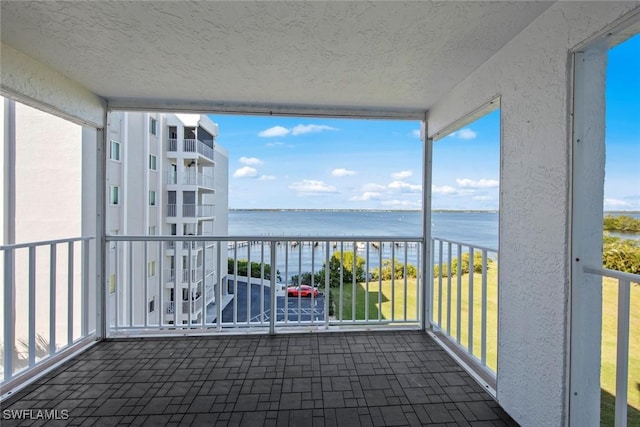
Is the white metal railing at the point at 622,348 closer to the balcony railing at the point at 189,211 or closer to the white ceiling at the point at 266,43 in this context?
the white ceiling at the point at 266,43

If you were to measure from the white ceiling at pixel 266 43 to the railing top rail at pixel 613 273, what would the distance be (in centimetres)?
134

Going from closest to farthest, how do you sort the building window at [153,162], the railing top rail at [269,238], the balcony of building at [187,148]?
1. the railing top rail at [269,238]
2. the building window at [153,162]
3. the balcony of building at [187,148]

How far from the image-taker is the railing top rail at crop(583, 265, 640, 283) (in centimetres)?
128

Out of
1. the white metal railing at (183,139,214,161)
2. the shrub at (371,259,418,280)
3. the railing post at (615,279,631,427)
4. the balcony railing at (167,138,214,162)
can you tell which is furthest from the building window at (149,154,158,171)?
the railing post at (615,279,631,427)

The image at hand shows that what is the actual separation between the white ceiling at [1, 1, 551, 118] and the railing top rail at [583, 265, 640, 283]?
1339mm

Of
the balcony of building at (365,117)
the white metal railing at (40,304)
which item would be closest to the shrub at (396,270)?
the balcony of building at (365,117)

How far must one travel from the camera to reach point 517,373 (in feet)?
6.38

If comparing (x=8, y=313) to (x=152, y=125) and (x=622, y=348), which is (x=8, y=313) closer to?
(x=622, y=348)

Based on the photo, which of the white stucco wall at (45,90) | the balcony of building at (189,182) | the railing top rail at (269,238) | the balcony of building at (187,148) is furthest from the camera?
the balcony of building at (187,148)

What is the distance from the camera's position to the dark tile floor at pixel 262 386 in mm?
1975

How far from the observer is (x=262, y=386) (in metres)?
2.32

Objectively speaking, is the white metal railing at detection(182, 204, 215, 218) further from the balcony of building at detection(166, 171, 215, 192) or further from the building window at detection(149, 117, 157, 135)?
the building window at detection(149, 117, 157, 135)

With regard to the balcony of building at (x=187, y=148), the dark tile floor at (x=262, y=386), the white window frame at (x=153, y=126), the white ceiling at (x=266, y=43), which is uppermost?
the white window frame at (x=153, y=126)

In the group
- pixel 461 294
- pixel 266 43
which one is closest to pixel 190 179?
pixel 266 43
